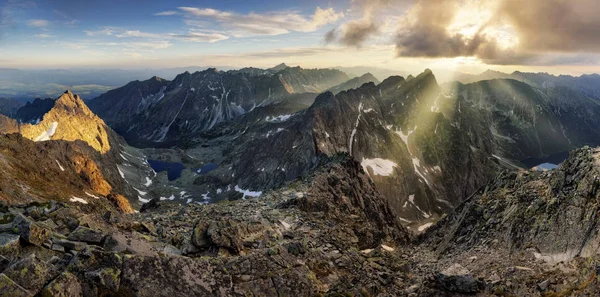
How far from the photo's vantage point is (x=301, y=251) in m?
25.8

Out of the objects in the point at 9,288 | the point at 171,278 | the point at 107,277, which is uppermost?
the point at 9,288

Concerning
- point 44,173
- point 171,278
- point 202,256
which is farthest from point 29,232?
point 44,173

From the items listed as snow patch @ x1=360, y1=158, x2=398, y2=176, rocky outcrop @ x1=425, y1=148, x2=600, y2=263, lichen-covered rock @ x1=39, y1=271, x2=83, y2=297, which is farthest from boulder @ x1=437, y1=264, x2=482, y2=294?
snow patch @ x1=360, y1=158, x2=398, y2=176

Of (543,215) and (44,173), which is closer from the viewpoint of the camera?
(543,215)

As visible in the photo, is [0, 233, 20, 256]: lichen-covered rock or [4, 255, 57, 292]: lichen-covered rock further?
[0, 233, 20, 256]: lichen-covered rock

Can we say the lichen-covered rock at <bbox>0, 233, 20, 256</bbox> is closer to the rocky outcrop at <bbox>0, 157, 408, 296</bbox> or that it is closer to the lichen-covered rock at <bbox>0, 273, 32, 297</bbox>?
the rocky outcrop at <bbox>0, 157, 408, 296</bbox>

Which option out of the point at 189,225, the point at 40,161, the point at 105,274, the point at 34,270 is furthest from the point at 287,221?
the point at 40,161

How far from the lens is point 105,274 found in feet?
47.8

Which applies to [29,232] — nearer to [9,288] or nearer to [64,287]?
[64,287]

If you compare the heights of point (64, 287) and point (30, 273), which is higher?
point (30, 273)

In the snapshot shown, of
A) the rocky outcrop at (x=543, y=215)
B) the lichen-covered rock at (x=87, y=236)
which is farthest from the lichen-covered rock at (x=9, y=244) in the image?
the rocky outcrop at (x=543, y=215)

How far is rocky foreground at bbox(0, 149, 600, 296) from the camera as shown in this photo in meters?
15.2

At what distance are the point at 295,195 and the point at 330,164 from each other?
24.5 meters

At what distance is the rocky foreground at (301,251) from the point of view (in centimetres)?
1517
